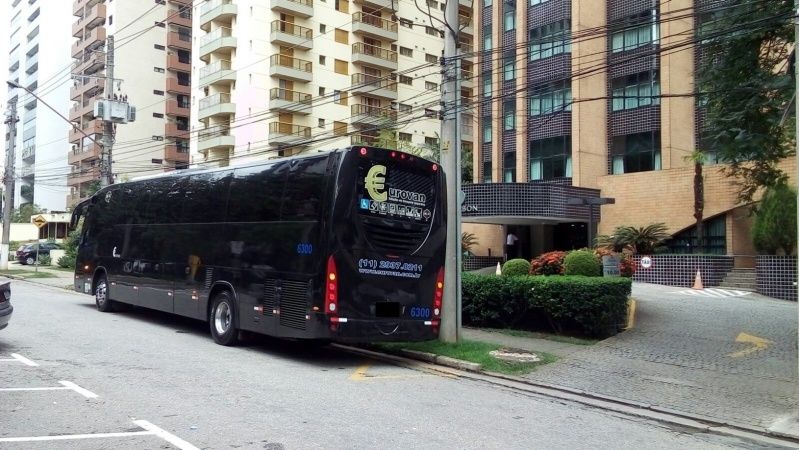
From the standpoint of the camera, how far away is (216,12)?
158 ft

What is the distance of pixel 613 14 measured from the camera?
32625mm

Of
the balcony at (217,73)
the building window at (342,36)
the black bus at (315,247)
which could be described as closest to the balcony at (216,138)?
the balcony at (217,73)

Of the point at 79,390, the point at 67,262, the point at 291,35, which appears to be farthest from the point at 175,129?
the point at 79,390

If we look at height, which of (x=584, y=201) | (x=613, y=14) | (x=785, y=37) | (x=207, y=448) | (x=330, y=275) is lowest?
(x=207, y=448)

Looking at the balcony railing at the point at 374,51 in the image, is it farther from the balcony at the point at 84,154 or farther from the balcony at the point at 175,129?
the balcony at the point at 84,154

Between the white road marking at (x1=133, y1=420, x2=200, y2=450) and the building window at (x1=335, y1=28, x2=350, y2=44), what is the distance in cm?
4759

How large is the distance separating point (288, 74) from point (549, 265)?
116 ft

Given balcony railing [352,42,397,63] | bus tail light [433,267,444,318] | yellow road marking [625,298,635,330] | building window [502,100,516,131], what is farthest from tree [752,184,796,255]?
balcony railing [352,42,397,63]

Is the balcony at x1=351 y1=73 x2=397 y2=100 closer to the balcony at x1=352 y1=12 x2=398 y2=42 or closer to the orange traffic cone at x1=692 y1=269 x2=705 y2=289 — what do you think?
the balcony at x1=352 y1=12 x2=398 y2=42

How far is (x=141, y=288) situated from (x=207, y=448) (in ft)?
33.5

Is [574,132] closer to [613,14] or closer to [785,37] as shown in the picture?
[613,14]

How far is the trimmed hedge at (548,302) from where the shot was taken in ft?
42.2

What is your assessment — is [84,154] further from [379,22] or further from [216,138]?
[379,22]

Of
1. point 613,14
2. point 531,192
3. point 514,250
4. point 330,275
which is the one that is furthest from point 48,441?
point 613,14
